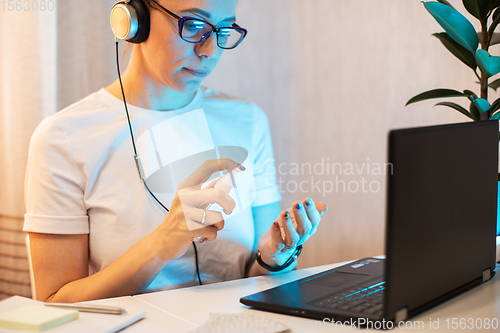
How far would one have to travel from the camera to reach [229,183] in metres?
0.82

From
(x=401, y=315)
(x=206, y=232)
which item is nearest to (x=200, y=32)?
(x=206, y=232)

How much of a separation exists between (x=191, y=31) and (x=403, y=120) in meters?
1.03

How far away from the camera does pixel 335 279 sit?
786 millimetres

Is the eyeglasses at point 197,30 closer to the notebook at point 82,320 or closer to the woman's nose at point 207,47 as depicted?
the woman's nose at point 207,47

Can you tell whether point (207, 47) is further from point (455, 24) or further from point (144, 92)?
point (455, 24)

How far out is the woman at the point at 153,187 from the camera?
2.72 ft

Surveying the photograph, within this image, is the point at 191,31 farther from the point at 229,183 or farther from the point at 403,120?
the point at 403,120

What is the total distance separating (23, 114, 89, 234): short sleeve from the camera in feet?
2.90

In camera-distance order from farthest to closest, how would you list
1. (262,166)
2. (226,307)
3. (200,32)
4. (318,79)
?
1. (318,79)
2. (262,166)
3. (200,32)
4. (226,307)

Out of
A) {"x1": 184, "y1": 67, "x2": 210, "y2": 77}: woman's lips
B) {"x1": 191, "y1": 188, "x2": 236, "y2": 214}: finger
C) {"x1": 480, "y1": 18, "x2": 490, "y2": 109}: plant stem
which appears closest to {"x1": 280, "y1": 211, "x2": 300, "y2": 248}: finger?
{"x1": 191, "y1": 188, "x2": 236, "y2": 214}: finger

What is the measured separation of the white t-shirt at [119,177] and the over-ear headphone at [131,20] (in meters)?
0.17

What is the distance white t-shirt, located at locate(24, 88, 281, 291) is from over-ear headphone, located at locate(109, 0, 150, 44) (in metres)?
0.17

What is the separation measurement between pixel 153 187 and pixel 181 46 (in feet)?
1.04

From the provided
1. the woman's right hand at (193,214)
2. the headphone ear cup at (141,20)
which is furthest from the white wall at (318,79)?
the woman's right hand at (193,214)
